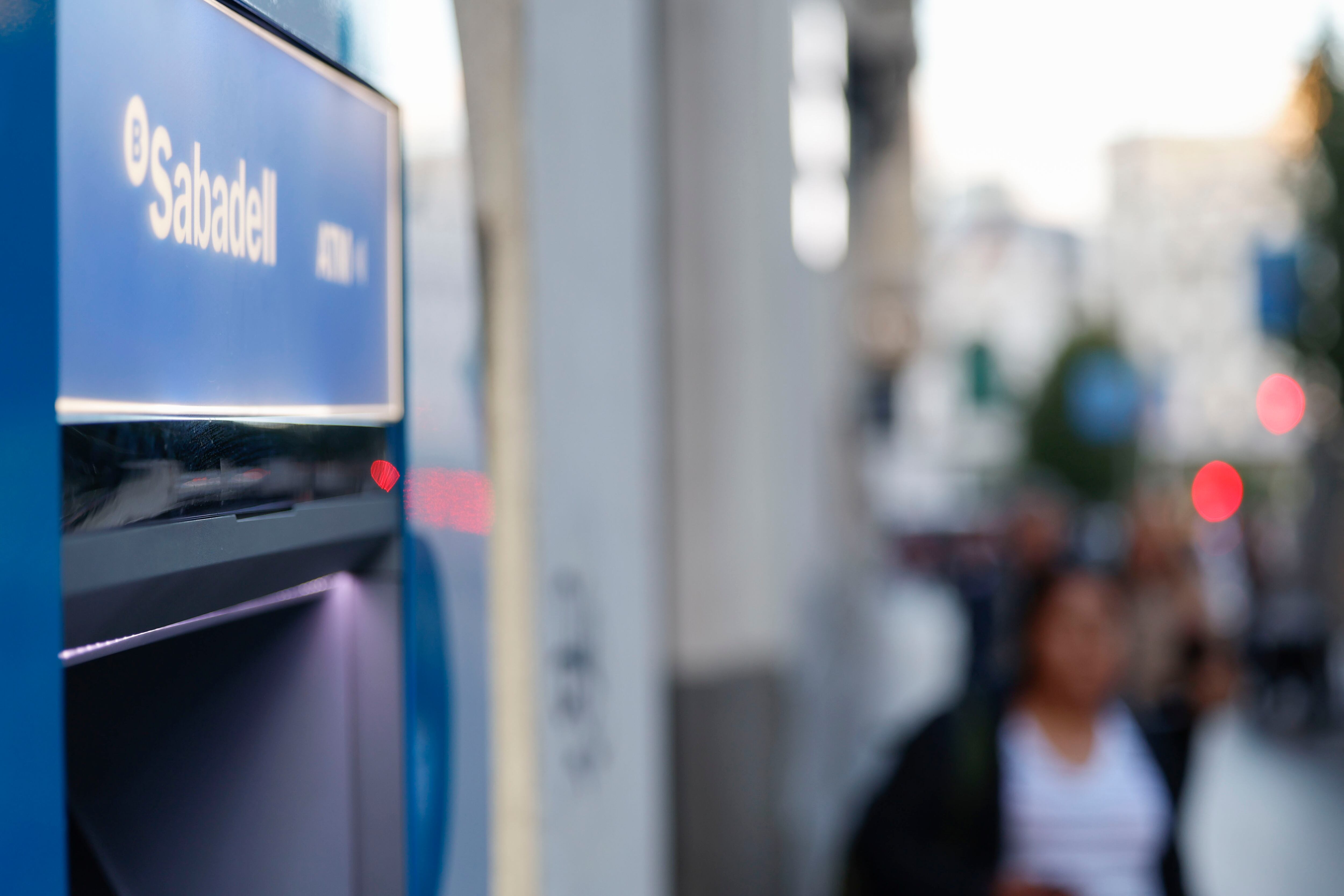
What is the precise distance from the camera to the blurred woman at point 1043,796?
9.16 ft

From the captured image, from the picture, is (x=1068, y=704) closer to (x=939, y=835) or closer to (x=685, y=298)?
(x=939, y=835)

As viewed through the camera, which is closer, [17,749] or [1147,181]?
[17,749]

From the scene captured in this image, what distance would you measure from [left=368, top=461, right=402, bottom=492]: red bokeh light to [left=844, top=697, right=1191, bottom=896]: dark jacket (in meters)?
1.87

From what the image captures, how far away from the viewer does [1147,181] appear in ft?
181

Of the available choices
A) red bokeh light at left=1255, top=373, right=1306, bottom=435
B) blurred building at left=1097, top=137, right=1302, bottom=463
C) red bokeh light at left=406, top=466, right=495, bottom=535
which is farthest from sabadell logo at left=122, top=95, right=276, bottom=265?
blurred building at left=1097, top=137, right=1302, bottom=463

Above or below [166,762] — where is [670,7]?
above

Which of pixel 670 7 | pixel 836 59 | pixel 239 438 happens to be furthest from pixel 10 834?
pixel 836 59

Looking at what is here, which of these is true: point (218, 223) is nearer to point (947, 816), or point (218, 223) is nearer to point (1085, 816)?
point (947, 816)

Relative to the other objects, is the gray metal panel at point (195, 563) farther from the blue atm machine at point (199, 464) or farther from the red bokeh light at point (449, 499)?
the red bokeh light at point (449, 499)

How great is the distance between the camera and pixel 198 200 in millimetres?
1070

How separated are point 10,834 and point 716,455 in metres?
4.05

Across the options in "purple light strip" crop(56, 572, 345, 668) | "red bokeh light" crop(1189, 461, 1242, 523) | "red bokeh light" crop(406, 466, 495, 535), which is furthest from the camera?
"red bokeh light" crop(1189, 461, 1242, 523)

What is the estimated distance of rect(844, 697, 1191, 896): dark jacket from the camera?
9.23 ft

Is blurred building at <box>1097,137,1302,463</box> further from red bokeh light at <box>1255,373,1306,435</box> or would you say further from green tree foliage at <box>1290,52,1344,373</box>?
green tree foliage at <box>1290,52,1344,373</box>
